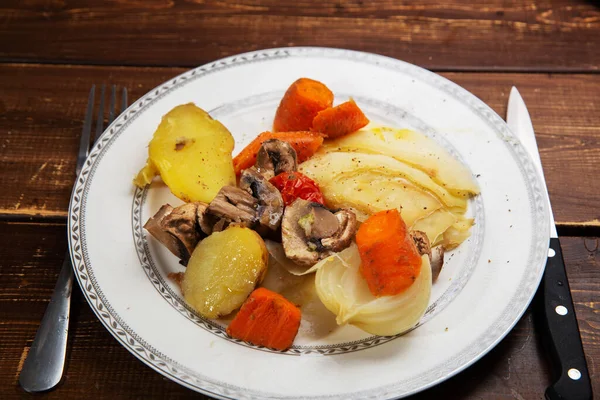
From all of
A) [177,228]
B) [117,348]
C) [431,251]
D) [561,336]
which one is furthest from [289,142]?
[561,336]

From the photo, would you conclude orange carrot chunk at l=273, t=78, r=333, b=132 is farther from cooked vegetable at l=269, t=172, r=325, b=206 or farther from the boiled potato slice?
the boiled potato slice

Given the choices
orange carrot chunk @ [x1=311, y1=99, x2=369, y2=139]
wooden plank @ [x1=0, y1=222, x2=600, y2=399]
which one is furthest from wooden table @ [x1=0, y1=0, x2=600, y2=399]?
orange carrot chunk @ [x1=311, y1=99, x2=369, y2=139]

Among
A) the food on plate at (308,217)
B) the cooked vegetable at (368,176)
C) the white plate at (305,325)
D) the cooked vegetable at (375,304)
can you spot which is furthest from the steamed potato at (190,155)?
the cooked vegetable at (375,304)

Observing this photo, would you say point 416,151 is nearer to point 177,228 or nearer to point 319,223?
point 319,223

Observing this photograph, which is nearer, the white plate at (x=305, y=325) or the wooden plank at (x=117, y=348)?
the white plate at (x=305, y=325)

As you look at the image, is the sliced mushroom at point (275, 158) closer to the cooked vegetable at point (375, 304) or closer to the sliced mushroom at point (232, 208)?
the sliced mushroom at point (232, 208)

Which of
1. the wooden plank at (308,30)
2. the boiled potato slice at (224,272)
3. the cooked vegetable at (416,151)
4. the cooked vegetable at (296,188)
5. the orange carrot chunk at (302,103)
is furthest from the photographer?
the wooden plank at (308,30)
